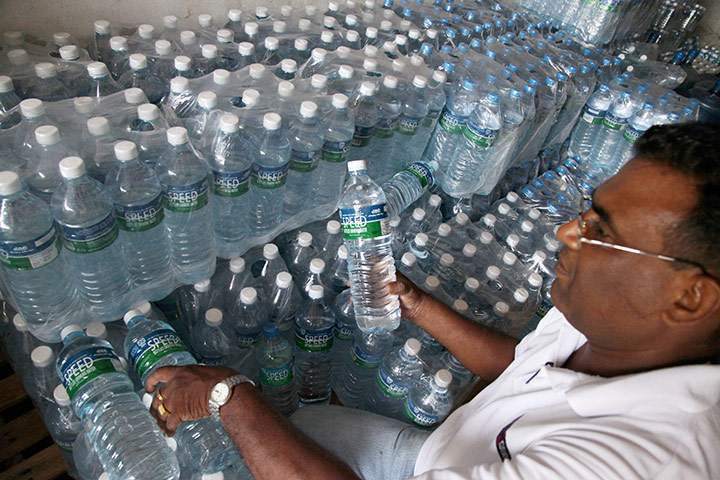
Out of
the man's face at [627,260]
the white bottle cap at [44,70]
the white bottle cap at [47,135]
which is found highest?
the man's face at [627,260]

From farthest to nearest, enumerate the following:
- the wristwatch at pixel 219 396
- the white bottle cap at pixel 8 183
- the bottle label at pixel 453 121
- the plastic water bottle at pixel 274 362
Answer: the bottle label at pixel 453 121 < the plastic water bottle at pixel 274 362 < the wristwatch at pixel 219 396 < the white bottle cap at pixel 8 183

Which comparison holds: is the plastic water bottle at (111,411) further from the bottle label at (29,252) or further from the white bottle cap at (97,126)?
the white bottle cap at (97,126)

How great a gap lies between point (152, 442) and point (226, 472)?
10.6 inches

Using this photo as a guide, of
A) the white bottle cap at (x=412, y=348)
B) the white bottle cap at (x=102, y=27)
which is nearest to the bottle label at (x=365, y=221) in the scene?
the white bottle cap at (x=412, y=348)

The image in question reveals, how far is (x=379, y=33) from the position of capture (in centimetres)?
225

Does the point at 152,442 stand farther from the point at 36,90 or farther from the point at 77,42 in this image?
the point at 77,42

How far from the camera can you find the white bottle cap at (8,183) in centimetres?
92

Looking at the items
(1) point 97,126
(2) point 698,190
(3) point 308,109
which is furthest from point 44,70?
(2) point 698,190

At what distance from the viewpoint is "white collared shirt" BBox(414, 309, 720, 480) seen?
75 cm

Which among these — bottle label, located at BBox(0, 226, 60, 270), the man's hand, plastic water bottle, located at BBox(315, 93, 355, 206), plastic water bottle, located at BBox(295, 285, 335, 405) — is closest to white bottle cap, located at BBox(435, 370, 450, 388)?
plastic water bottle, located at BBox(295, 285, 335, 405)

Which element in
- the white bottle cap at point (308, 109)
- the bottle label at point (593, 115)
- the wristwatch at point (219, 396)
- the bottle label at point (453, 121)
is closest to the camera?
the wristwatch at point (219, 396)

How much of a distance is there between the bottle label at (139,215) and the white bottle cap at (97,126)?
191 mm

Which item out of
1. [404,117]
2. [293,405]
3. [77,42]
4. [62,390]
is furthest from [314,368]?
[77,42]

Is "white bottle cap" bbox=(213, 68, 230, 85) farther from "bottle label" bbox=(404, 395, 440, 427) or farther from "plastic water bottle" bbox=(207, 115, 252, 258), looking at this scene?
"bottle label" bbox=(404, 395, 440, 427)
